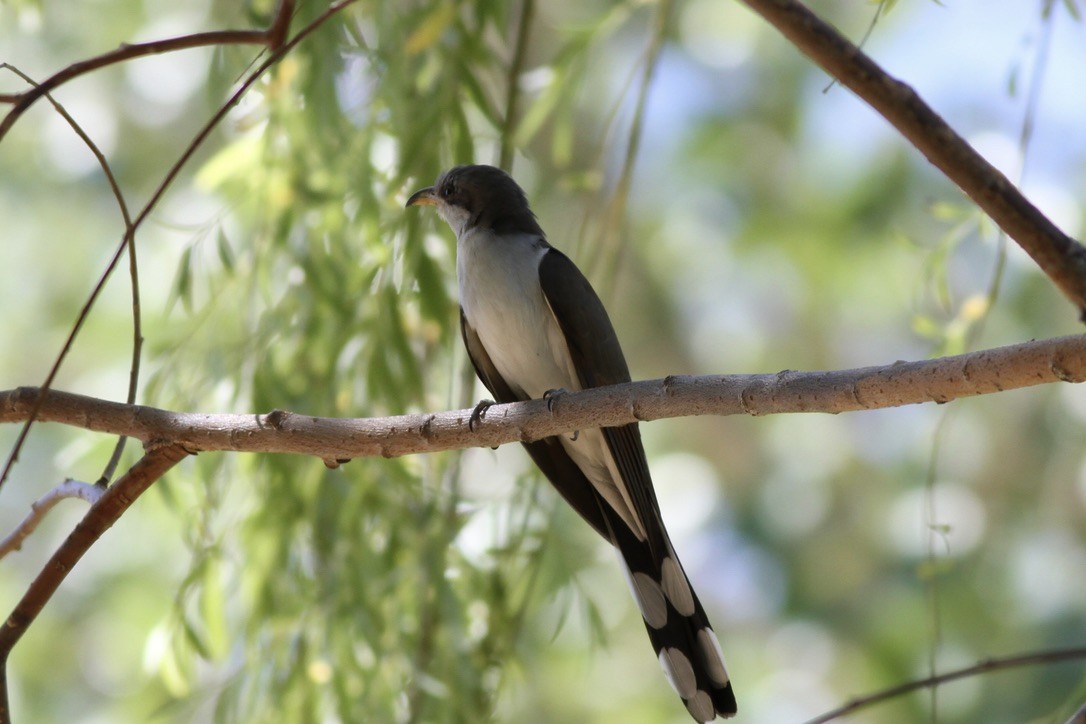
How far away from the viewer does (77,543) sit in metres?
2.10

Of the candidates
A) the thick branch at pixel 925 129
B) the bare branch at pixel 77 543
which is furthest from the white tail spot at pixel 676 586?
the thick branch at pixel 925 129

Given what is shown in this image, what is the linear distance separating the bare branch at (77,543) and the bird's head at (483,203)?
1.86 meters

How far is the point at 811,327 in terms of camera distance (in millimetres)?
8359

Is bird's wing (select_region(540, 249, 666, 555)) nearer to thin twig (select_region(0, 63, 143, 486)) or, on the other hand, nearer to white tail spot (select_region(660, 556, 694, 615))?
white tail spot (select_region(660, 556, 694, 615))

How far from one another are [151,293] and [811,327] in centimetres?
514

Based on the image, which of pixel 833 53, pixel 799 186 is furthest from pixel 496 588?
pixel 799 186

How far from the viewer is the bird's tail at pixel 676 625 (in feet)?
10.6

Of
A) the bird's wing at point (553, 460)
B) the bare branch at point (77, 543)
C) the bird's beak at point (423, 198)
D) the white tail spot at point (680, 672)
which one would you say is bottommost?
the bare branch at point (77, 543)

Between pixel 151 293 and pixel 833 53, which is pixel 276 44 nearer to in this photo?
pixel 833 53

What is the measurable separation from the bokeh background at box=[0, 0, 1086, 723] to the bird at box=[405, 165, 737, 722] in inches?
5.2

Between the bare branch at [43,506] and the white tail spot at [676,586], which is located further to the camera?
the white tail spot at [676,586]

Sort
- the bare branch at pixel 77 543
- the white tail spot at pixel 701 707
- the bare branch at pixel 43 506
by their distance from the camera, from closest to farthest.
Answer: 1. the bare branch at pixel 77 543
2. the bare branch at pixel 43 506
3. the white tail spot at pixel 701 707

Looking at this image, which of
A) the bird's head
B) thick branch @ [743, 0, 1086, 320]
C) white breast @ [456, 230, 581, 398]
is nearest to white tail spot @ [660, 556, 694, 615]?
white breast @ [456, 230, 581, 398]

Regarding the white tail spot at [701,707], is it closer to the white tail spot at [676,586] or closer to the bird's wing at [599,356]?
the white tail spot at [676,586]
